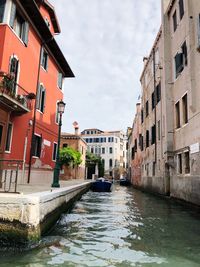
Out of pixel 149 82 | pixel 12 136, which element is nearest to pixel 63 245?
pixel 12 136

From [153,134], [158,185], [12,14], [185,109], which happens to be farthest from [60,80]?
[158,185]

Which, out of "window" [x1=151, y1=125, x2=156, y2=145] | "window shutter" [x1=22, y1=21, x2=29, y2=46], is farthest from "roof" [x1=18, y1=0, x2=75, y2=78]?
"window" [x1=151, y1=125, x2=156, y2=145]

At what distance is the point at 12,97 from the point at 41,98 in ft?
17.3

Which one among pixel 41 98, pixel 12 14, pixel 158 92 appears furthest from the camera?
pixel 158 92

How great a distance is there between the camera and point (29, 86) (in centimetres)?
1298

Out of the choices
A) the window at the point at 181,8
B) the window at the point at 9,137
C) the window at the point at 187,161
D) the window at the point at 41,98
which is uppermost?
the window at the point at 181,8

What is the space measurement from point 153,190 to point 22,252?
16.4 meters

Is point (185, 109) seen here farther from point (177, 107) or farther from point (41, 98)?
point (41, 98)

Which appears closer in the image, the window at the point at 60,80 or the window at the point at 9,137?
the window at the point at 9,137

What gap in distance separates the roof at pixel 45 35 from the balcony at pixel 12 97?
13.1 feet

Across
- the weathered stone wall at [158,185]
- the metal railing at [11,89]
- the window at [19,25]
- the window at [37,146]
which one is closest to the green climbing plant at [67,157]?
the weathered stone wall at [158,185]

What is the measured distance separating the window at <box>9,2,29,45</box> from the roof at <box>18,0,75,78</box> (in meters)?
0.51

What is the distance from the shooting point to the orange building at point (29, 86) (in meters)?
10.3

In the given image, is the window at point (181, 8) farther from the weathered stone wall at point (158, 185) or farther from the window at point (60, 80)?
the weathered stone wall at point (158, 185)
